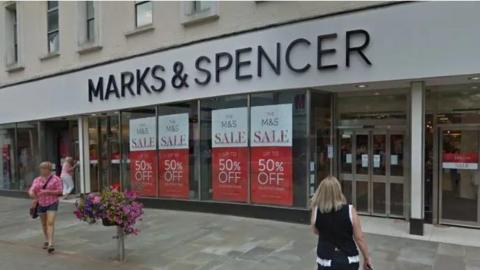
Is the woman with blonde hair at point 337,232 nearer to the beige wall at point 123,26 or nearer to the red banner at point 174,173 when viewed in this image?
the beige wall at point 123,26

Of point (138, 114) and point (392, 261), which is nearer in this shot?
point (392, 261)

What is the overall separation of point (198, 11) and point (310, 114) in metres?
4.07

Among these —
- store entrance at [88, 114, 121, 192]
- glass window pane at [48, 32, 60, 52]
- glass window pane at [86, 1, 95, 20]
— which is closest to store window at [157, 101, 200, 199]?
store entrance at [88, 114, 121, 192]

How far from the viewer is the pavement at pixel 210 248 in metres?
6.36

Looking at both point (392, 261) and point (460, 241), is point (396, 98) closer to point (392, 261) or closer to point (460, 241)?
point (460, 241)

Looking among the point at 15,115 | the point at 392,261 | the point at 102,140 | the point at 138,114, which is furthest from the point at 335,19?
the point at 15,115

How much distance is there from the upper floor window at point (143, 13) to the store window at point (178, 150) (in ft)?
8.25

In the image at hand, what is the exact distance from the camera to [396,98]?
30.6 ft

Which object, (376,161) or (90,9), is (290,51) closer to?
(376,161)

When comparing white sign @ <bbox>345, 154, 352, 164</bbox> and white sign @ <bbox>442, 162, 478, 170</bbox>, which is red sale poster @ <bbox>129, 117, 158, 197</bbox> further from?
white sign @ <bbox>442, 162, 478, 170</bbox>

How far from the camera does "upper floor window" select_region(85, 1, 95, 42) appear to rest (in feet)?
43.5

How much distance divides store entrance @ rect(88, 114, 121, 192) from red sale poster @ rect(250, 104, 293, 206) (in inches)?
223

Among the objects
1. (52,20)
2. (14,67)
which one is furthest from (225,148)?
(14,67)

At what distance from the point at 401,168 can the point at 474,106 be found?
1.97 metres
